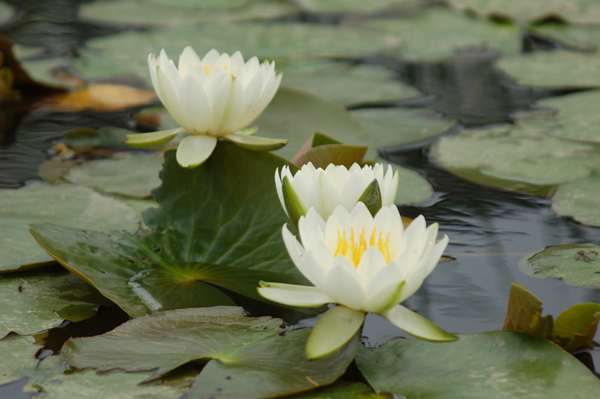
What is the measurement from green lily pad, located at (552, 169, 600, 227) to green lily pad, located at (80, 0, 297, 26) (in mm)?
2662

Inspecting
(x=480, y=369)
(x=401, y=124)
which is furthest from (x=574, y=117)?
(x=480, y=369)

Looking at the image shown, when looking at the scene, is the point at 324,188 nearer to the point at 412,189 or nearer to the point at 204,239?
the point at 204,239

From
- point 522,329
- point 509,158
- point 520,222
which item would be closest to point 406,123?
point 509,158

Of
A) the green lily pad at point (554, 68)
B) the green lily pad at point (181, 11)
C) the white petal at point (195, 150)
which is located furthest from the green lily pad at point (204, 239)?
the green lily pad at point (181, 11)

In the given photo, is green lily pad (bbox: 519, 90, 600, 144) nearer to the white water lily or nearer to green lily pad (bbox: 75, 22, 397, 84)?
green lily pad (bbox: 75, 22, 397, 84)

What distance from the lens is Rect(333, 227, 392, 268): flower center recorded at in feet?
2.59

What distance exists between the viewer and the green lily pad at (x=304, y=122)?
173 centimetres

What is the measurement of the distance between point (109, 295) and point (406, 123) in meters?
1.44

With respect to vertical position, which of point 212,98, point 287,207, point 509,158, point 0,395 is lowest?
point 0,395

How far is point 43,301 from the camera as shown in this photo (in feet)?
3.43

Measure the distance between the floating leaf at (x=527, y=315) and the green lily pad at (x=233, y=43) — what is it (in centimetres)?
210

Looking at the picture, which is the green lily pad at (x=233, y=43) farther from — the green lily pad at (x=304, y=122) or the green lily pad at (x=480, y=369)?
the green lily pad at (x=480, y=369)

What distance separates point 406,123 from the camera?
207 centimetres

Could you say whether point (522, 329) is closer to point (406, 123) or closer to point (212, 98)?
point (212, 98)
